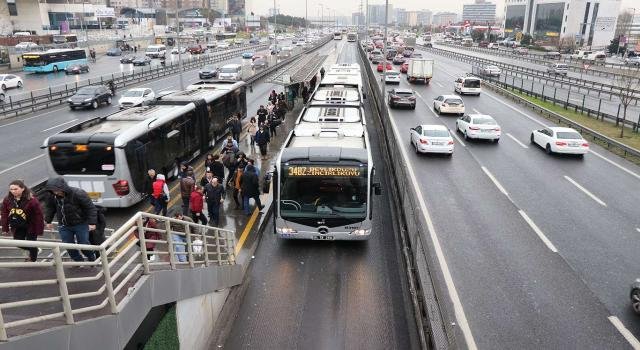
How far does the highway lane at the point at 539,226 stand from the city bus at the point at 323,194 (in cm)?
279

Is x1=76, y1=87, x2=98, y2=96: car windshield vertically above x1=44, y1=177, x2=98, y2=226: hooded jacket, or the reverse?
x1=44, y1=177, x2=98, y2=226: hooded jacket

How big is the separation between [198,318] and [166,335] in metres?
1.43

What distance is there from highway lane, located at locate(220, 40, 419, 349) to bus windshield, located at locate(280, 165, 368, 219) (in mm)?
1143

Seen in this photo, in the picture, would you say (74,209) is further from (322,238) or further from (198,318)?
(322,238)

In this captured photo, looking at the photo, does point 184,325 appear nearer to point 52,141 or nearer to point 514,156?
point 52,141

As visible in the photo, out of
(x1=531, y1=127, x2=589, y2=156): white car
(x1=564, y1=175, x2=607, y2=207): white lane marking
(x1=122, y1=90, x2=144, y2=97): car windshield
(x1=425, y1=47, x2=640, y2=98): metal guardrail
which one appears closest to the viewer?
(x1=564, y1=175, x2=607, y2=207): white lane marking

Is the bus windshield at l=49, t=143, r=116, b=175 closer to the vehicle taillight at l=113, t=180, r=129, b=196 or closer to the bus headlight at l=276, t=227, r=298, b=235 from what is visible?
the vehicle taillight at l=113, t=180, r=129, b=196

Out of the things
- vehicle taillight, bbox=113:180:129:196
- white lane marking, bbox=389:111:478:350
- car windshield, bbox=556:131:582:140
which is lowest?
white lane marking, bbox=389:111:478:350

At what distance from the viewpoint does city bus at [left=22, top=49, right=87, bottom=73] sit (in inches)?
2266

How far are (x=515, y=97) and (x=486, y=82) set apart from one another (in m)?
12.0

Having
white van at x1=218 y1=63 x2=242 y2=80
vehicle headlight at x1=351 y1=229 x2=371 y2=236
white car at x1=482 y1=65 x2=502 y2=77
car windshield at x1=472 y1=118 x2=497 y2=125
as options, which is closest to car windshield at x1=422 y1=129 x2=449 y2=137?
car windshield at x1=472 y1=118 x2=497 y2=125

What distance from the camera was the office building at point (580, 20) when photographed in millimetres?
123688

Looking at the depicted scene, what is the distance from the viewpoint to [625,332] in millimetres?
9523

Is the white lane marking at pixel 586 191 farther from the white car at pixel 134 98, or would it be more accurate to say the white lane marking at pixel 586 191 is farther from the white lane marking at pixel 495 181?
the white car at pixel 134 98
